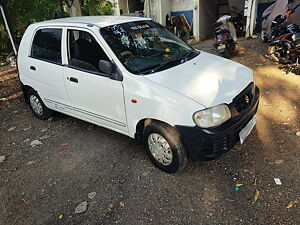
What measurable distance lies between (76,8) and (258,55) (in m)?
5.87

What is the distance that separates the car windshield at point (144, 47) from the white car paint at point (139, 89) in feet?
0.35

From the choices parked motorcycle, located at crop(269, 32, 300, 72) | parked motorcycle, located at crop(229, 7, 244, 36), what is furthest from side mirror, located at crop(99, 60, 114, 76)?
parked motorcycle, located at crop(229, 7, 244, 36)

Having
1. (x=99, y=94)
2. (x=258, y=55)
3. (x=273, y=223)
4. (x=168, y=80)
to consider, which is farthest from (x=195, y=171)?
(x=258, y=55)

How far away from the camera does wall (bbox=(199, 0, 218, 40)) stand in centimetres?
1031

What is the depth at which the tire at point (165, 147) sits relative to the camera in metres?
2.56

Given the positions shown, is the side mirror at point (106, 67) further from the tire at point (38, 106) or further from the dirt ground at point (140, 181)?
the tire at point (38, 106)

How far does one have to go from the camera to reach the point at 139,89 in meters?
2.64

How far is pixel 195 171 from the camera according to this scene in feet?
9.51

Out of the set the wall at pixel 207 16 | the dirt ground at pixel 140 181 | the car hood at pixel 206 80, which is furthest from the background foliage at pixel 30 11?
the car hood at pixel 206 80

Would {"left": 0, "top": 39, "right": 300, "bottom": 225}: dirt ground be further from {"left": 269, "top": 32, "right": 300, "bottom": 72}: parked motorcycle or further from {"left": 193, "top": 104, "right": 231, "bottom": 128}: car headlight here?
{"left": 269, "top": 32, "right": 300, "bottom": 72}: parked motorcycle

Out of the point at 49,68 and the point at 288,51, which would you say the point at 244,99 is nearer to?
the point at 49,68

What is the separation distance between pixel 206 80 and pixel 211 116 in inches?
20.3

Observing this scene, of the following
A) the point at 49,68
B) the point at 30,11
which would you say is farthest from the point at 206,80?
the point at 30,11

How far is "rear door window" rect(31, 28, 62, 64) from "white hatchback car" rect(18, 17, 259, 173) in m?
0.01
